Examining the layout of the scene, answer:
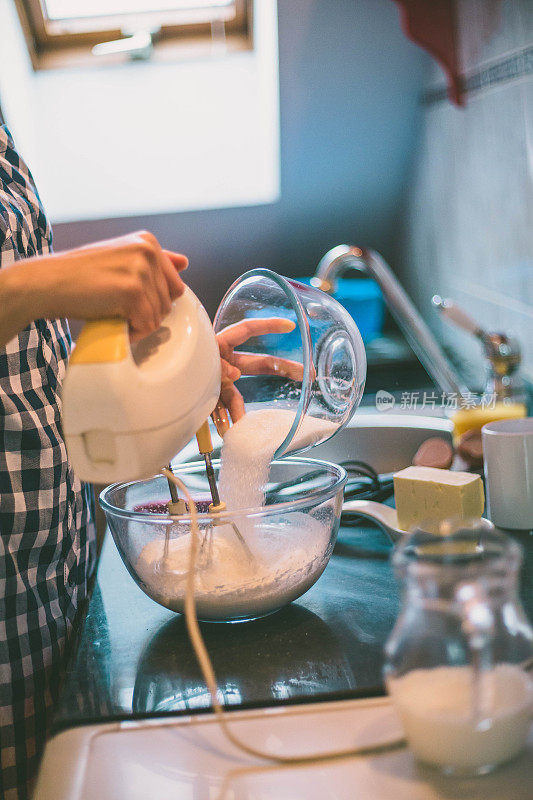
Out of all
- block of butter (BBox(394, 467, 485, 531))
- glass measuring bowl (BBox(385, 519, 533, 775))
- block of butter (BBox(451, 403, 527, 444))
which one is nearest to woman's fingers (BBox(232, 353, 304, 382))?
block of butter (BBox(394, 467, 485, 531))

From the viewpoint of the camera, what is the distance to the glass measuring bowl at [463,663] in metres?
0.53

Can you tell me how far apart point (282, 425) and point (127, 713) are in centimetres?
32

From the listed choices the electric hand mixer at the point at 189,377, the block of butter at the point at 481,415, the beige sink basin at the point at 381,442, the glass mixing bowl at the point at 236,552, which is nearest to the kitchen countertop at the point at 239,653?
the glass mixing bowl at the point at 236,552

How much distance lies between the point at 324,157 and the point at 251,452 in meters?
1.86

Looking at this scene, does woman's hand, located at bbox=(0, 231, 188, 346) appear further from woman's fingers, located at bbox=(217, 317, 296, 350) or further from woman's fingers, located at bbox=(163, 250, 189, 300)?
woman's fingers, located at bbox=(217, 317, 296, 350)

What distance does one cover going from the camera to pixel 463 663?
0.53m

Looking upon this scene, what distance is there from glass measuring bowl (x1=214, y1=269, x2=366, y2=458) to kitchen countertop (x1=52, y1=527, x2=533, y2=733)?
180 mm

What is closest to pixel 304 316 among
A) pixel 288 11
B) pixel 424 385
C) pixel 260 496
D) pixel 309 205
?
pixel 260 496

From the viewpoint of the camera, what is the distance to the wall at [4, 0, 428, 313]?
86.8 inches

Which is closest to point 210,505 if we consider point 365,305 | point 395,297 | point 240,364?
point 240,364

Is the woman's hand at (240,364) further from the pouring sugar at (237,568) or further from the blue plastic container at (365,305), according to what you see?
the blue plastic container at (365,305)

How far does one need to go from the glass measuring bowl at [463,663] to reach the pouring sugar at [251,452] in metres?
0.30

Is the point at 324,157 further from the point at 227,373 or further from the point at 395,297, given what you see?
the point at 227,373

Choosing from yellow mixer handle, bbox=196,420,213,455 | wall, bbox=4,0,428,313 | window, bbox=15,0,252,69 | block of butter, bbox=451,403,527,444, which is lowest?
block of butter, bbox=451,403,527,444
